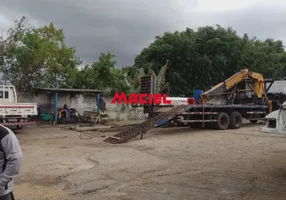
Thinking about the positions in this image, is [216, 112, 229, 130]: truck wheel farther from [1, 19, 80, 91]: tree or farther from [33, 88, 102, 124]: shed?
[1, 19, 80, 91]: tree

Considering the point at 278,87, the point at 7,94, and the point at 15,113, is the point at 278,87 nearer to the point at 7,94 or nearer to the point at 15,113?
the point at 15,113

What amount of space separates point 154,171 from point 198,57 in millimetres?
22757

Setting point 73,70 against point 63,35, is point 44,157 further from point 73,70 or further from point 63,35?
point 63,35

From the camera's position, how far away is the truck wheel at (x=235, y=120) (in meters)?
16.0

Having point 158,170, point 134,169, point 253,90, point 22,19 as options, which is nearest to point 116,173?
point 134,169

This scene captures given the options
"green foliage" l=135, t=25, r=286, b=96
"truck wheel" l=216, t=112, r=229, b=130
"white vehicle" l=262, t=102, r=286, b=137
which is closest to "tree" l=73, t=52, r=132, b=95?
"green foliage" l=135, t=25, r=286, b=96

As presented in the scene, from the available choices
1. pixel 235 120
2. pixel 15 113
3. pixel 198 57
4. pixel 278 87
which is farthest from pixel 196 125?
pixel 198 57

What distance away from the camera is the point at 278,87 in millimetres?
18672

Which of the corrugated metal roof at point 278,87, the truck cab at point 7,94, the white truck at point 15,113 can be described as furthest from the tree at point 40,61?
the corrugated metal roof at point 278,87

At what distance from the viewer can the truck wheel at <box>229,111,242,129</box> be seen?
1600 centimetres

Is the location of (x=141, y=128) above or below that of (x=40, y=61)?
below

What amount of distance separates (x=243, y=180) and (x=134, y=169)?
2.36 m

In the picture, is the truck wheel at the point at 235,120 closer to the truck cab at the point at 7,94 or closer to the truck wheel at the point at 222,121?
the truck wheel at the point at 222,121

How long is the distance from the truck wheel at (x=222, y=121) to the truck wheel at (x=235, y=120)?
0.37 meters
